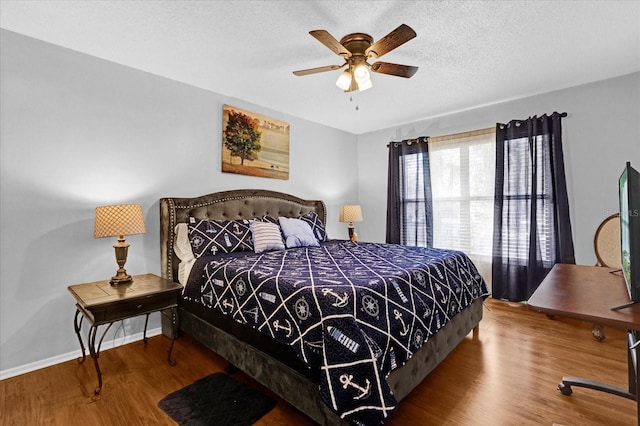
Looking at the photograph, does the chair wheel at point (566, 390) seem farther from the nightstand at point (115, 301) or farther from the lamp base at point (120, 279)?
the lamp base at point (120, 279)

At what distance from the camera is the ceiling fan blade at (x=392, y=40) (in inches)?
71.2

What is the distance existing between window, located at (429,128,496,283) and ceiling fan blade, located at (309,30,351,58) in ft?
8.68

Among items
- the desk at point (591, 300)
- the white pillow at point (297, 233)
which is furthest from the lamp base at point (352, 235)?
the desk at point (591, 300)

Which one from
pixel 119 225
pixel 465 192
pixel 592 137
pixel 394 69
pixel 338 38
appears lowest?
pixel 119 225

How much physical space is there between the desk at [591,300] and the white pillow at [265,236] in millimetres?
2261

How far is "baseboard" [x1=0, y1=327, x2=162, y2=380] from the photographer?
2.20m

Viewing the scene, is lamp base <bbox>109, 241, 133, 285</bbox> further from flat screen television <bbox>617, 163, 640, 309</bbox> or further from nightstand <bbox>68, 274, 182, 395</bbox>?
flat screen television <bbox>617, 163, 640, 309</bbox>

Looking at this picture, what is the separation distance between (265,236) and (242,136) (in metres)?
1.35

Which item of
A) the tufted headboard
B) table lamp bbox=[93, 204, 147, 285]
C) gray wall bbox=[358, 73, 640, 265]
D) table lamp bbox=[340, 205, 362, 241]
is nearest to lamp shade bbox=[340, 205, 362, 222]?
table lamp bbox=[340, 205, 362, 241]

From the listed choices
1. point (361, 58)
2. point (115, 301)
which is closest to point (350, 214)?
point (361, 58)

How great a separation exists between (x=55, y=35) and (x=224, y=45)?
125cm

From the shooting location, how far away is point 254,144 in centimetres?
377

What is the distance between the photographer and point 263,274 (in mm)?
1994

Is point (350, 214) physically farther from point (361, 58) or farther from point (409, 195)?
point (361, 58)
